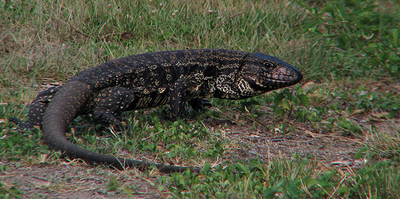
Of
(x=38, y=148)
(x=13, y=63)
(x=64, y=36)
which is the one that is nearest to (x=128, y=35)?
(x=64, y=36)

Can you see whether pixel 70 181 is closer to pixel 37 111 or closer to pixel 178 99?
pixel 37 111

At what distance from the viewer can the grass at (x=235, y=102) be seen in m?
3.65

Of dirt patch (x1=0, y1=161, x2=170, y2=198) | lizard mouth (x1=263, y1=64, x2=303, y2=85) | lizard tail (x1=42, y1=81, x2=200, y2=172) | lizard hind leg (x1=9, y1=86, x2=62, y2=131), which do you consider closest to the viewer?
dirt patch (x1=0, y1=161, x2=170, y2=198)

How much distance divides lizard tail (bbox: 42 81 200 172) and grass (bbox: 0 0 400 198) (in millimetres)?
155

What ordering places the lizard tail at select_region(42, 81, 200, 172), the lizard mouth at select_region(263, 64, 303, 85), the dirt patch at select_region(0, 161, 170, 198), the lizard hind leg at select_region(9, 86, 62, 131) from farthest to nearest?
the lizard mouth at select_region(263, 64, 303, 85)
the lizard hind leg at select_region(9, 86, 62, 131)
the lizard tail at select_region(42, 81, 200, 172)
the dirt patch at select_region(0, 161, 170, 198)

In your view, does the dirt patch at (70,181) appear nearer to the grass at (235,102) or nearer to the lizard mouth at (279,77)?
the grass at (235,102)

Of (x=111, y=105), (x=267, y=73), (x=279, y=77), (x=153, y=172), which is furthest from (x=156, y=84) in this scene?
(x=153, y=172)

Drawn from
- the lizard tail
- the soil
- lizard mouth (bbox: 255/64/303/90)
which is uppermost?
lizard mouth (bbox: 255/64/303/90)

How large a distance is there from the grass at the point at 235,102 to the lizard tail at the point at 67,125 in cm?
16

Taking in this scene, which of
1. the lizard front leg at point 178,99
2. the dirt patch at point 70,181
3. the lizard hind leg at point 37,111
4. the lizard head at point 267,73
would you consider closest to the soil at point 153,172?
the dirt patch at point 70,181

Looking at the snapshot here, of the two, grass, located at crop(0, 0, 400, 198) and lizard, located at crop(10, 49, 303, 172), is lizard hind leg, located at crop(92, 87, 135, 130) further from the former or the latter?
grass, located at crop(0, 0, 400, 198)

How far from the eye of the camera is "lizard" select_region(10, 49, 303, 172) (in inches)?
185

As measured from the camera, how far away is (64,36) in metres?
7.48

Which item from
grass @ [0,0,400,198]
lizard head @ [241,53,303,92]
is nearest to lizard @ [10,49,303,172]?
lizard head @ [241,53,303,92]
